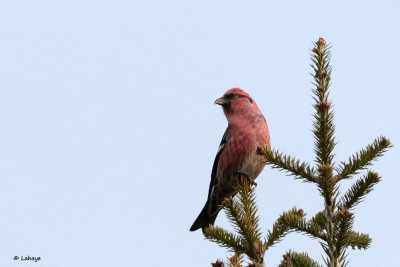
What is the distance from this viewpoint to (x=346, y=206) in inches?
111

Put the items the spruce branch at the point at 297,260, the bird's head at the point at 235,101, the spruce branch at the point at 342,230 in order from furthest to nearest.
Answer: the bird's head at the point at 235,101, the spruce branch at the point at 297,260, the spruce branch at the point at 342,230

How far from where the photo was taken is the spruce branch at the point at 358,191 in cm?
268

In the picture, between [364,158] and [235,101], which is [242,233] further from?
[235,101]

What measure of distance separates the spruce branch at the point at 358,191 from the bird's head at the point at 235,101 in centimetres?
405

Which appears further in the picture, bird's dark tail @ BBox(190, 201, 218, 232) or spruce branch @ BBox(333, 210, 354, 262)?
bird's dark tail @ BBox(190, 201, 218, 232)

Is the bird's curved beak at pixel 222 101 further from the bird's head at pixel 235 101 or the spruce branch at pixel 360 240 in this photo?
the spruce branch at pixel 360 240

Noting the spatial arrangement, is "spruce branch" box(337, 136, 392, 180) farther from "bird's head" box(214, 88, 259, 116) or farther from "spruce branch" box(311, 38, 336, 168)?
"bird's head" box(214, 88, 259, 116)

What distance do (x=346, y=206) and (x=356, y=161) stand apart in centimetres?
27

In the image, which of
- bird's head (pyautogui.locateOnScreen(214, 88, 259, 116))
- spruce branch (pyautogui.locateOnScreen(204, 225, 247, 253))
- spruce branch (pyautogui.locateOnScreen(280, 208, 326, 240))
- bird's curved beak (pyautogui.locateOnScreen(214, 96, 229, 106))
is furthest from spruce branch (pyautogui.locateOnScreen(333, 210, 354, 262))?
bird's curved beak (pyautogui.locateOnScreen(214, 96, 229, 106))

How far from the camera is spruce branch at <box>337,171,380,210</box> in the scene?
2681mm

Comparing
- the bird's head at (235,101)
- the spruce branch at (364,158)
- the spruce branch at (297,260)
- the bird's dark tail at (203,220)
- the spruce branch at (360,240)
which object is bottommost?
the spruce branch at (297,260)

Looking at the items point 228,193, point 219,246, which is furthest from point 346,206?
point 228,193

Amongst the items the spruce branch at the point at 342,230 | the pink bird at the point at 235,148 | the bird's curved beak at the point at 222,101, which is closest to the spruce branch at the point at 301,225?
the spruce branch at the point at 342,230

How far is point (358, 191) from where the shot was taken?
2.78 metres
